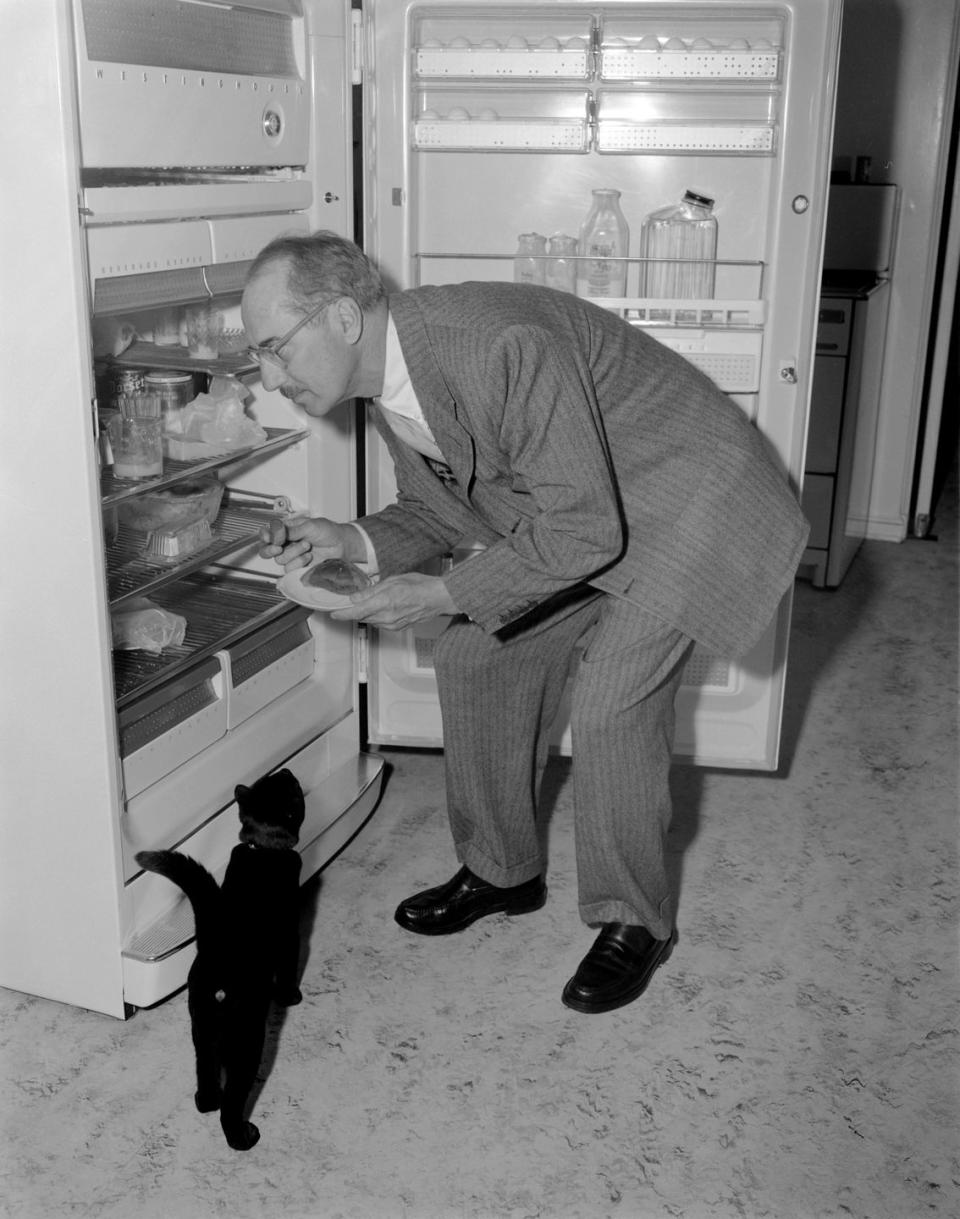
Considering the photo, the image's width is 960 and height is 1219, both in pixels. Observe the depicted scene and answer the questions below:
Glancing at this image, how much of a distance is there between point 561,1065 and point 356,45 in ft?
6.41

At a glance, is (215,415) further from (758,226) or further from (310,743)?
(758,226)

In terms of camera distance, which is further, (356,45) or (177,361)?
(356,45)

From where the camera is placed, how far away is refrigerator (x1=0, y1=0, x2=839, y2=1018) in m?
1.97

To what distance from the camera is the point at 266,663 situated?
273 cm

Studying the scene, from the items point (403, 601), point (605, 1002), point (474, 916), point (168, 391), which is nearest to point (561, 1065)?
point (605, 1002)

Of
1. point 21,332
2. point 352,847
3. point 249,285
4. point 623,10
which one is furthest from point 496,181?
point 352,847

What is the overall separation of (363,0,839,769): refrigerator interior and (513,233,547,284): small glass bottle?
40mm

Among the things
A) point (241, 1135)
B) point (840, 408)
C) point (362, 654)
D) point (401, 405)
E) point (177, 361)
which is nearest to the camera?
point (241, 1135)

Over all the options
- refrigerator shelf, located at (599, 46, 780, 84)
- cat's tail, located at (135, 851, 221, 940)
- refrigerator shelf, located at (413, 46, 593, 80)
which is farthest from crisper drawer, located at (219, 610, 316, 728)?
refrigerator shelf, located at (599, 46, 780, 84)

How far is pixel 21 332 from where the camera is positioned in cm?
192

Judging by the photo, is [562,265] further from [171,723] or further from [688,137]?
[171,723]

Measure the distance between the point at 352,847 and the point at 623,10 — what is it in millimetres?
1801

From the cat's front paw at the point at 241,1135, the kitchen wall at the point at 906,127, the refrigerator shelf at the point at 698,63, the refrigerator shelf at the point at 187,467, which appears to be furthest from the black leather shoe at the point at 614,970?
→ the kitchen wall at the point at 906,127

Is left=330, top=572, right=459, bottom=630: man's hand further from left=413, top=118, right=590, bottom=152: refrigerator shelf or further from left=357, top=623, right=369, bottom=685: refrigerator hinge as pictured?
left=413, top=118, right=590, bottom=152: refrigerator shelf
